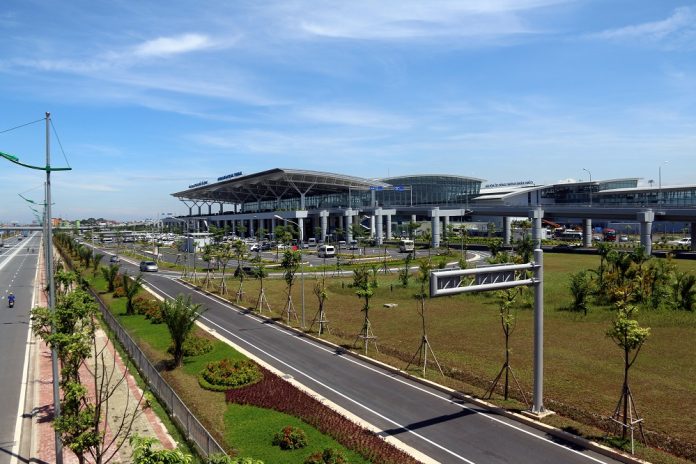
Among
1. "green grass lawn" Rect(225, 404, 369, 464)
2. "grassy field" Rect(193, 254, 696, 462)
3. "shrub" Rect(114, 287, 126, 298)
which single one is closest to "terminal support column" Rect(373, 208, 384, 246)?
"grassy field" Rect(193, 254, 696, 462)

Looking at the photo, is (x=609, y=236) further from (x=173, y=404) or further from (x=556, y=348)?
A: (x=173, y=404)

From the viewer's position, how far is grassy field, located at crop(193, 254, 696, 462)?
805 inches

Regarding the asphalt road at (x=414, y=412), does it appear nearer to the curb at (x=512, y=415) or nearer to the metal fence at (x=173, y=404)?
the curb at (x=512, y=415)

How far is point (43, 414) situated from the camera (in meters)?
21.2

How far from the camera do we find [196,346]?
29922mm

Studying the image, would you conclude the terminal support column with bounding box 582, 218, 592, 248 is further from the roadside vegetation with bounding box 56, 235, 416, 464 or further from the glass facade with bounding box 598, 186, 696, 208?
the roadside vegetation with bounding box 56, 235, 416, 464

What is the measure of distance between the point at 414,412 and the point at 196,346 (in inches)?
579

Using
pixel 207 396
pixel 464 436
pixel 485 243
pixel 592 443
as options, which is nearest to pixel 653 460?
pixel 592 443

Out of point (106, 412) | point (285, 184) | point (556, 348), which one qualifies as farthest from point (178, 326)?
point (285, 184)

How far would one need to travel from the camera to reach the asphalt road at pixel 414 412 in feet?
55.5

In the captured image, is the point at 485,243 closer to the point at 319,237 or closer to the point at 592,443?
the point at 319,237

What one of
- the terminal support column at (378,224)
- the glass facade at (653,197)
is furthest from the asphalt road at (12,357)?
the glass facade at (653,197)

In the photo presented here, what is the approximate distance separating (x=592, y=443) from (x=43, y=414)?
68.1 feet

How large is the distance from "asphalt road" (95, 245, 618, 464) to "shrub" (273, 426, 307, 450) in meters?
3.17
